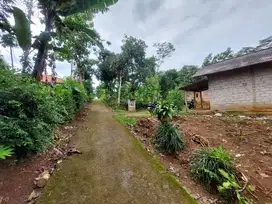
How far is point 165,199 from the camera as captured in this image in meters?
2.71

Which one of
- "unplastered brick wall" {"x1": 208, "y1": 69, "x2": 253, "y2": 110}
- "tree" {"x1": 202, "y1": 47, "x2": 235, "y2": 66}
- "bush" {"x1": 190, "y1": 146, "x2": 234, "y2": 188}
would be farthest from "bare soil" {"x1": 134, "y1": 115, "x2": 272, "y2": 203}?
"tree" {"x1": 202, "y1": 47, "x2": 235, "y2": 66}

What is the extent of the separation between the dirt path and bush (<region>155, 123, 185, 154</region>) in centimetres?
66

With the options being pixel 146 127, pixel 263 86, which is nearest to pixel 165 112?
pixel 146 127

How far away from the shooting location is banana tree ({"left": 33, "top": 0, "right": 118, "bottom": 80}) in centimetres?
607

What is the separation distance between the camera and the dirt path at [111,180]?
265 cm

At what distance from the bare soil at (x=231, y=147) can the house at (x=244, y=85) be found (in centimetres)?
338

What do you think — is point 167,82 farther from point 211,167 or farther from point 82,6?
point 211,167

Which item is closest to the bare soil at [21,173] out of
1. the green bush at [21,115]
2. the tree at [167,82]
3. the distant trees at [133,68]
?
the green bush at [21,115]

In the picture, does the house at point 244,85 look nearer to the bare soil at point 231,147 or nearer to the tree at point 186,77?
the bare soil at point 231,147

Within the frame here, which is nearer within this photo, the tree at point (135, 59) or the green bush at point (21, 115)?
the green bush at point (21, 115)

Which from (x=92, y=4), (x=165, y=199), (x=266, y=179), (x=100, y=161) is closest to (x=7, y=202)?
(x=100, y=161)

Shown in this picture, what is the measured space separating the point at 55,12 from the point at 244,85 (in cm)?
1074

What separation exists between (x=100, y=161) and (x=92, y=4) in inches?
235

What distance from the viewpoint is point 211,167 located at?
3.55 metres
